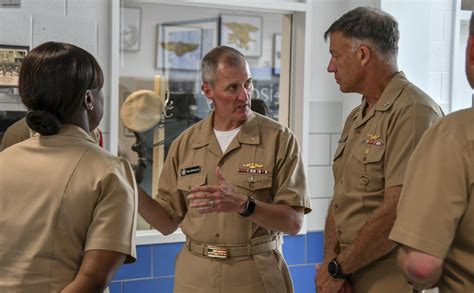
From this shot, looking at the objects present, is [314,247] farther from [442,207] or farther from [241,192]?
[442,207]

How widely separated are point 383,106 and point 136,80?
1.78 meters

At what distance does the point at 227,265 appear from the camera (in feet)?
7.92

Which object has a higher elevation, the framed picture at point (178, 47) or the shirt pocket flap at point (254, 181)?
the framed picture at point (178, 47)

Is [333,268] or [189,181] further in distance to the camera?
[189,181]

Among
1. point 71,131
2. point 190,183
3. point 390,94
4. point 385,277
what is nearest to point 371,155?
point 390,94

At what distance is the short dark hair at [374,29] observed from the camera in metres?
2.20

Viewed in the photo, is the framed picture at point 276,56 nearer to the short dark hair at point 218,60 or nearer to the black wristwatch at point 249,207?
the short dark hair at point 218,60

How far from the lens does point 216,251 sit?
243 centimetres

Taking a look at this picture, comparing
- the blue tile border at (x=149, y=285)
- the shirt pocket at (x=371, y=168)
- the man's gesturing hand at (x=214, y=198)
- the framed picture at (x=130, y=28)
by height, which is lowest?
the blue tile border at (x=149, y=285)

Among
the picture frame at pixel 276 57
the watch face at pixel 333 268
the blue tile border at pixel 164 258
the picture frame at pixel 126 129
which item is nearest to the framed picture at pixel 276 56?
the picture frame at pixel 276 57

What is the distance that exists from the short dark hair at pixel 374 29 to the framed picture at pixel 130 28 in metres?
1.63

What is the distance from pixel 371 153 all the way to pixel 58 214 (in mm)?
1065

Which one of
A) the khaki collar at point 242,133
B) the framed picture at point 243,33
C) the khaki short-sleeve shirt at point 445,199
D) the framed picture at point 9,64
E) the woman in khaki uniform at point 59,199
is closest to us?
the khaki short-sleeve shirt at point 445,199

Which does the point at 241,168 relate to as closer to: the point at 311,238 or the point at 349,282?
the point at 349,282
